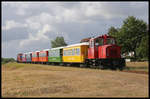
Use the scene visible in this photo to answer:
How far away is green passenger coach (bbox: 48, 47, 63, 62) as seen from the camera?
42.9 m

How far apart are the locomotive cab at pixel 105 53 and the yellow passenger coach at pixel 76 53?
2.03 meters

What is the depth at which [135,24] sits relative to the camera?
68.4m

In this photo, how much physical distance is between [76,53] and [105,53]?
7528 mm

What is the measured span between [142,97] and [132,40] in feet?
180

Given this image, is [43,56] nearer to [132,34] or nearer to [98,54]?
[132,34]

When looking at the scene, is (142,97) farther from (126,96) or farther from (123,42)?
(123,42)

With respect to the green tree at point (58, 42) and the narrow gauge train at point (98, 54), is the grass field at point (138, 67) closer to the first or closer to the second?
the narrow gauge train at point (98, 54)

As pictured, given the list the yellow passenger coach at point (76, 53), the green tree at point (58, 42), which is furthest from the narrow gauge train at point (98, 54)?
the green tree at point (58, 42)

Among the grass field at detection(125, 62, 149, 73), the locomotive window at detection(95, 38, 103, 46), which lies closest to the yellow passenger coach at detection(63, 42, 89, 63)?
the locomotive window at detection(95, 38, 103, 46)

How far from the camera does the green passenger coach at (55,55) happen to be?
4287 centimetres

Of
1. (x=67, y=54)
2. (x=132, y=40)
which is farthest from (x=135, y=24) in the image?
(x=67, y=54)

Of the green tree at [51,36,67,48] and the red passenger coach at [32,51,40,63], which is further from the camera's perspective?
the green tree at [51,36,67,48]

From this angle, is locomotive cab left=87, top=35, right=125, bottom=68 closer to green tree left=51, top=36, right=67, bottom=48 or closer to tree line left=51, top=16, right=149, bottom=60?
tree line left=51, top=16, right=149, bottom=60

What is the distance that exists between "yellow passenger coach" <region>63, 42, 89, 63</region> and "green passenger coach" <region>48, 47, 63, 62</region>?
2616mm
